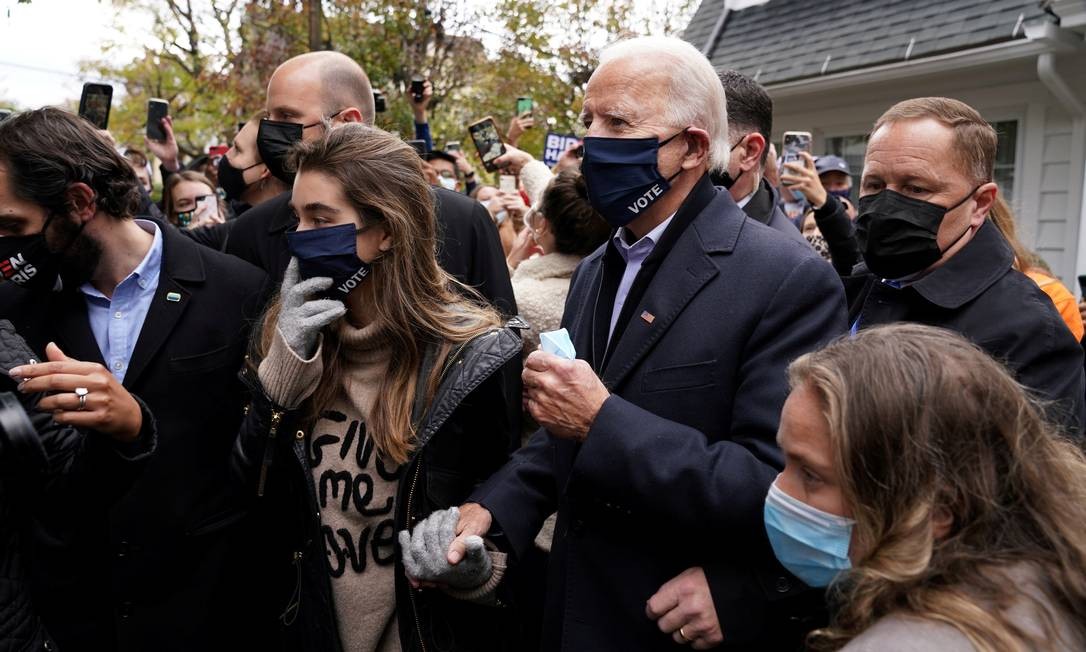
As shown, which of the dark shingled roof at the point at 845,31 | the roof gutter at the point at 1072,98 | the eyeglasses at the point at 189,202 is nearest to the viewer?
the eyeglasses at the point at 189,202

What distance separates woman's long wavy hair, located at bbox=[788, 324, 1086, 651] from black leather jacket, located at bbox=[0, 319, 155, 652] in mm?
1814

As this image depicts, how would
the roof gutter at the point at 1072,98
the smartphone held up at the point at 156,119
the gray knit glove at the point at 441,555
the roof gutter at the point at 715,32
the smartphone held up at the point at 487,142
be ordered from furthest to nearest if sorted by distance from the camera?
the roof gutter at the point at 715,32, the roof gutter at the point at 1072,98, the smartphone held up at the point at 487,142, the smartphone held up at the point at 156,119, the gray knit glove at the point at 441,555

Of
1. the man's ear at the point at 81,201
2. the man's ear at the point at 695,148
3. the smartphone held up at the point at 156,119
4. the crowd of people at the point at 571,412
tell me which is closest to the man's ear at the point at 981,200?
the crowd of people at the point at 571,412

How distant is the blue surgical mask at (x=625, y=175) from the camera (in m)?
2.50

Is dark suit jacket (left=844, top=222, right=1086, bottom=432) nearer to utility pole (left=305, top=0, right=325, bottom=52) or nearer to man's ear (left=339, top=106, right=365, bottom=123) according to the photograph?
man's ear (left=339, top=106, right=365, bottom=123)

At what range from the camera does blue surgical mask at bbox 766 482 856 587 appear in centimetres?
176

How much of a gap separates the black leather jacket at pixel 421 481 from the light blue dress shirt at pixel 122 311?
61 centimetres

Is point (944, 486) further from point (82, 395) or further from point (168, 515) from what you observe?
point (168, 515)

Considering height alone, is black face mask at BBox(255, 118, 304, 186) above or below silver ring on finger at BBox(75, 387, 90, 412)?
above

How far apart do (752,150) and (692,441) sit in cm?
200

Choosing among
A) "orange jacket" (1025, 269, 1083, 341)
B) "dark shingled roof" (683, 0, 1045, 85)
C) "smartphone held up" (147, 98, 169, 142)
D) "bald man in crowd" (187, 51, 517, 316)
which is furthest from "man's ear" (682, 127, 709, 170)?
"dark shingled roof" (683, 0, 1045, 85)

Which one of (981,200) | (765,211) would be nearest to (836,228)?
(765,211)

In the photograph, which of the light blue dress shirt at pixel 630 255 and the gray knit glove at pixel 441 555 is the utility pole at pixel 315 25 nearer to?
the light blue dress shirt at pixel 630 255

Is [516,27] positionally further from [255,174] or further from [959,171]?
[959,171]
